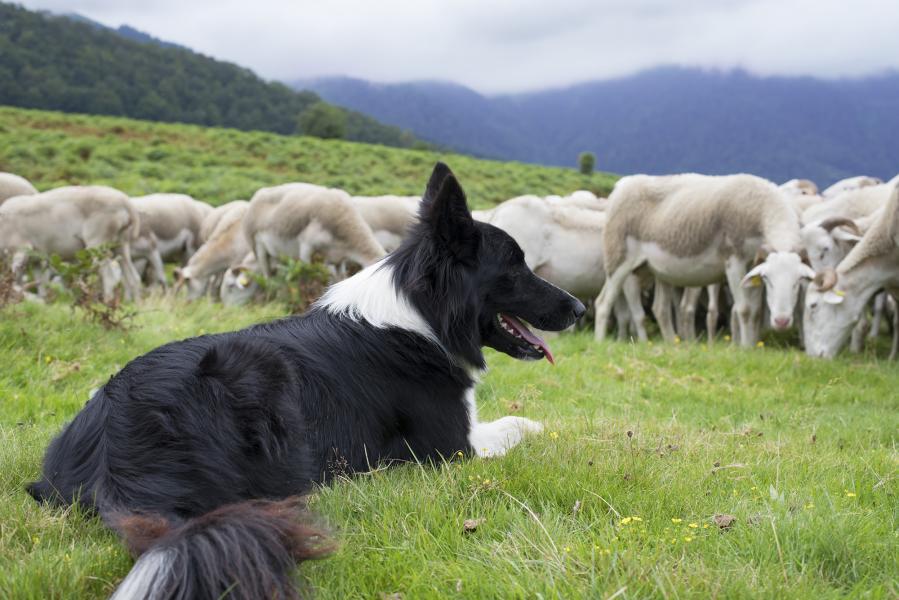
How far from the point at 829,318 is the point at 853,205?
12.5 ft

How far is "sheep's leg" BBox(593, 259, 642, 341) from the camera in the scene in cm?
1025

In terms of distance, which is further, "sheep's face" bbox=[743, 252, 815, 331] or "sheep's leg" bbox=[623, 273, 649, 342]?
"sheep's leg" bbox=[623, 273, 649, 342]

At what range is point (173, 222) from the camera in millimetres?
16188

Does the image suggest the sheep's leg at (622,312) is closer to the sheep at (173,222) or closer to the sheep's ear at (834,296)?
the sheep's ear at (834,296)

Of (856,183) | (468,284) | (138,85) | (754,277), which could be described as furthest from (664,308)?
(138,85)

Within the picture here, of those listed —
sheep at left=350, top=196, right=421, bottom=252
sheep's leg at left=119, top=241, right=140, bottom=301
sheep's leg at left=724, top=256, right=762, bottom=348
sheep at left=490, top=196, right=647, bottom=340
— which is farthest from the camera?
sheep at left=350, top=196, right=421, bottom=252

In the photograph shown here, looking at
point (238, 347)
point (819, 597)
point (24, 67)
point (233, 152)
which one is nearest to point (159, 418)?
point (238, 347)

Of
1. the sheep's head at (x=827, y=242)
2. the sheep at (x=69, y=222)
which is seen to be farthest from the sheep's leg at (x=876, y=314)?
the sheep at (x=69, y=222)

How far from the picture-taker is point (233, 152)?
34.3 m

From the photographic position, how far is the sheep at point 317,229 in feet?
37.4

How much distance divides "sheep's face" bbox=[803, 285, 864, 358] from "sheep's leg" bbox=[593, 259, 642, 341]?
251cm

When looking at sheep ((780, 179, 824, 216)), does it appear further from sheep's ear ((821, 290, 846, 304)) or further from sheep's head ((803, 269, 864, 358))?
sheep's ear ((821, 290, 846, 304))

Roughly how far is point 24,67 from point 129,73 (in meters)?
11.7

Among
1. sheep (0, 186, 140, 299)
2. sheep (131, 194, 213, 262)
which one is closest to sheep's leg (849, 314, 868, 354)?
sheep (0, 186, 140, 299)
